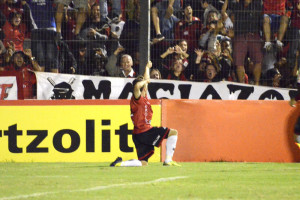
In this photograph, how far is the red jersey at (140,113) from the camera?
12492mm

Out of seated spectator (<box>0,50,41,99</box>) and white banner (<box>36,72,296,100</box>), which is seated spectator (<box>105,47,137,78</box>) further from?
seated spectator (<box>0,50,41,99</box>)

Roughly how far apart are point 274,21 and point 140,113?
402 cm

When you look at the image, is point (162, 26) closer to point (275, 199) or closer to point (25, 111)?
point (25, 111)

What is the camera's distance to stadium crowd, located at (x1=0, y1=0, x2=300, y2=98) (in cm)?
1451

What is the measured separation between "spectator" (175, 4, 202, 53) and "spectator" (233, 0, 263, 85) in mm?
805

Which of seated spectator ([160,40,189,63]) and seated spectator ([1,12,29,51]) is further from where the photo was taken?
seated spectator ([1,12,29,51])

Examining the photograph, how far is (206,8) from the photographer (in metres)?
15.0

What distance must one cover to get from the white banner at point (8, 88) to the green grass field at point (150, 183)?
3148 millimetres

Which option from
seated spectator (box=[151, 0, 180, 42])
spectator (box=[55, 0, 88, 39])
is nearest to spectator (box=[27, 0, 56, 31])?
spectator (box=[55, 0, 88, 39])

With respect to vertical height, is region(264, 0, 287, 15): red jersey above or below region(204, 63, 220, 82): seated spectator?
above

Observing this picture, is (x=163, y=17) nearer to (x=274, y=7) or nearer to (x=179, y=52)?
(x=179, y=52)

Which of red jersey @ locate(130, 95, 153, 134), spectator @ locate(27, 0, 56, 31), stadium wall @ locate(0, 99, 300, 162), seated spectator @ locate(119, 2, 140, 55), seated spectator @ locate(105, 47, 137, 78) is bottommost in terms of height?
stadium wall @ locate(0, 99, 300, 162)

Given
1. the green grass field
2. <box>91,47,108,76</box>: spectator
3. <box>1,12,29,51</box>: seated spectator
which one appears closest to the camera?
the green grass field

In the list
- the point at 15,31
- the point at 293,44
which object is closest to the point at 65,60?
the point at 15,31
